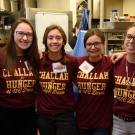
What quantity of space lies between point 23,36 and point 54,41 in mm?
235

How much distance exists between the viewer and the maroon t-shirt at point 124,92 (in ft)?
6.35

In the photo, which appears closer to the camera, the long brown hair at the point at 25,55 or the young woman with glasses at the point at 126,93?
the young woman with glasses at the point at 126,93

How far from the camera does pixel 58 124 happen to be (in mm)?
Result: 2080

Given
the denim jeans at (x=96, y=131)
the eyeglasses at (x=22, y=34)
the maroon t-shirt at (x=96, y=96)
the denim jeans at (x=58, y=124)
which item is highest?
the eyeglasses at (x=22, y=34)

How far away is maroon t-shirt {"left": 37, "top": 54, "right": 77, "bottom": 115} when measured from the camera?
82.2 inches

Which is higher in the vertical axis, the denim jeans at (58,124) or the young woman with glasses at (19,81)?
the young woman with glasses at (19,81)

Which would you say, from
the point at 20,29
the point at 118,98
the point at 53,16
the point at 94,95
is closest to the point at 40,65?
the point at 20,29

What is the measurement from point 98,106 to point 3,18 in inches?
156

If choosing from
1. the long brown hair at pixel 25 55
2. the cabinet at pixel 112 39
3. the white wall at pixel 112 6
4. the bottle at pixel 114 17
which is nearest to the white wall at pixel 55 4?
the white wall at pixel 112 6

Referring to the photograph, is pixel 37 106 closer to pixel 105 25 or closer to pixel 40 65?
Answer: pixel 40 65

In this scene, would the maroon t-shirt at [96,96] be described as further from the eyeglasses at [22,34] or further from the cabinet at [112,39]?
the cabinet at [112,39]

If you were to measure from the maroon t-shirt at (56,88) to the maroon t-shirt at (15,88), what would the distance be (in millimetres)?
119

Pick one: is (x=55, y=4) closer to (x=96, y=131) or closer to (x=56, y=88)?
(x=56, y=88)

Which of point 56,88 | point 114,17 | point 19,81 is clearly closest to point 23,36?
point 19,81
